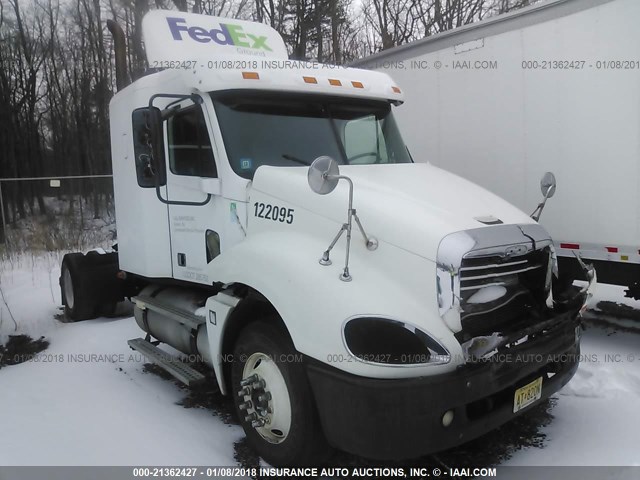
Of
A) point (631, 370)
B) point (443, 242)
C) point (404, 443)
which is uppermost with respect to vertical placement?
point (443, 242)

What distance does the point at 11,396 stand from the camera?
4.65m

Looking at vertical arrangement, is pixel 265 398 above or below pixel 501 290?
below

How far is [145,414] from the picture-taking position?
167 inches

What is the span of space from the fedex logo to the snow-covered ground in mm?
3426

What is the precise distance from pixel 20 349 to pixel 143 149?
314 centimetres

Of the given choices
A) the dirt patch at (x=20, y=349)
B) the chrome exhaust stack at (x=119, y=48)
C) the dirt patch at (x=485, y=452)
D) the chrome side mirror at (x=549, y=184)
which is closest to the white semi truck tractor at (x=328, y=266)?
the dirt patch at (x=485, y=452)

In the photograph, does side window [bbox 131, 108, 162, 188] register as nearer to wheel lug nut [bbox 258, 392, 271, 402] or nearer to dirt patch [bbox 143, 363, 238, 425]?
dirt patch [bbox 143, 363, 238, 425]

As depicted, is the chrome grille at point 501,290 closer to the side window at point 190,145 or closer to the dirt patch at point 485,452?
the dirt patch at point 485,452

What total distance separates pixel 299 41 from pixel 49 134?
43.3 ft

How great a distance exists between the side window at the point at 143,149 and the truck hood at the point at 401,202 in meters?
1.36

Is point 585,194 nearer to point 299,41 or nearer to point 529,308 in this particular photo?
point 529,308

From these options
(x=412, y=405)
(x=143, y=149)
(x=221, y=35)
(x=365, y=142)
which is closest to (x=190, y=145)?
(x=143, y=149)

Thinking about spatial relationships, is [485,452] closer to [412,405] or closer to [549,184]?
[412,405]

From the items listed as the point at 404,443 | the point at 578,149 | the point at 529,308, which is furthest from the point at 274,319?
the point at 578,149
